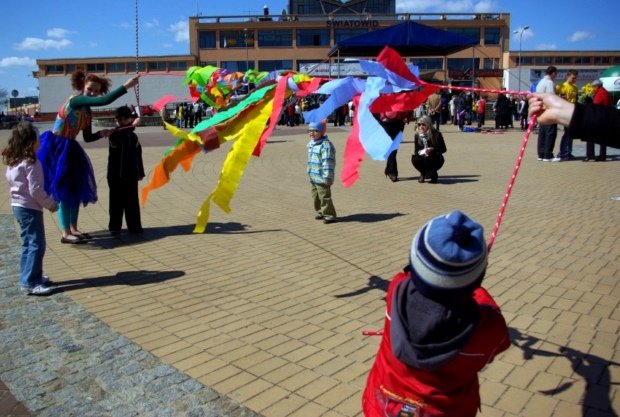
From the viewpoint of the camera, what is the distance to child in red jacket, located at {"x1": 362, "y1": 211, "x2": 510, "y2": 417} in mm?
1967

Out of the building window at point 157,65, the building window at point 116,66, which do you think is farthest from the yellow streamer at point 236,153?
the building window at point 116,66

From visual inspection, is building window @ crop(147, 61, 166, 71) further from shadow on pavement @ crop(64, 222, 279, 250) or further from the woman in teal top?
the woman in teal top

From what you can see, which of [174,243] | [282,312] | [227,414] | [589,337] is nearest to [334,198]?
[174,243]

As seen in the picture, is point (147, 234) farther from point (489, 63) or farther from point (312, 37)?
point (489, 63)

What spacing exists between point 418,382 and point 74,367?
9.01 feet

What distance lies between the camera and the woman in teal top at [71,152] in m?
6.57

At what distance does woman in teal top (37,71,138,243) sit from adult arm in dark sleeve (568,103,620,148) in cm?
558

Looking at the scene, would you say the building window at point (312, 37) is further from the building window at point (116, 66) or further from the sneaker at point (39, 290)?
the sneaker at point (39, 290)

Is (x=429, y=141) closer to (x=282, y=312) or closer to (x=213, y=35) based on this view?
(x=282, y=312)

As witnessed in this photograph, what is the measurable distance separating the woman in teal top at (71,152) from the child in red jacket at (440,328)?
18.0 ft

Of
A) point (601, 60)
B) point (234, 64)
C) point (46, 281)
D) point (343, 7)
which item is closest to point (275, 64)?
point (234, 64)

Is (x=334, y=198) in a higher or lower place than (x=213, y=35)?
lower

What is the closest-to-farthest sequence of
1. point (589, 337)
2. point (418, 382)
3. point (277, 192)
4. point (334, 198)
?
1. point (418, 382)
2. point (589, 337)
3. point (334, 198)
4. point (277, 192)

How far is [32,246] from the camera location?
518cm
